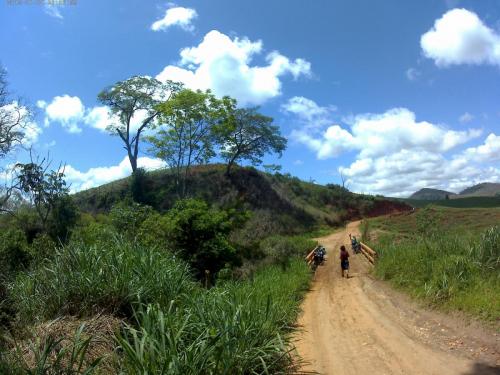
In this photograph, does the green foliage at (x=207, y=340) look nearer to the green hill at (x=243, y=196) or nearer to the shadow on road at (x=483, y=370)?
the shadow on road at (x=483, y=370)

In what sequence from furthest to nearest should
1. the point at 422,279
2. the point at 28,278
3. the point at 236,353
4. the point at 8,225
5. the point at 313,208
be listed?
the point at 313,208 → the point at 8,225 → the point at 422,279 → the point at 28,278 → the point at 236,353

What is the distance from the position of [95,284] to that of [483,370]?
6292mm

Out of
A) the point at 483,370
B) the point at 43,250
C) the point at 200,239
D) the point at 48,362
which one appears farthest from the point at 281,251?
the point at 48,362

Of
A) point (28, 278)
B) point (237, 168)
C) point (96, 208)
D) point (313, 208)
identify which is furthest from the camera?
point (313, 208)

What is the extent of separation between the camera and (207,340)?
6117 mm

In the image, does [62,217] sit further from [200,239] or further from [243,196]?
[243,196]

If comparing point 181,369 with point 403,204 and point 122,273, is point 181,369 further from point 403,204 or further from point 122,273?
point 403,204

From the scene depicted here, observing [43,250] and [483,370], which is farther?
[43,250]

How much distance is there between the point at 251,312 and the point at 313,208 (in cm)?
5162

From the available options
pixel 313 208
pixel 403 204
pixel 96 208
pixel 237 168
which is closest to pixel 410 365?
pixel 96 208

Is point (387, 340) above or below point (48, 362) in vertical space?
below

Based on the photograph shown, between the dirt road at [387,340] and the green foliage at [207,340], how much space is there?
1016 mm

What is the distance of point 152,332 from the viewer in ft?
19.1

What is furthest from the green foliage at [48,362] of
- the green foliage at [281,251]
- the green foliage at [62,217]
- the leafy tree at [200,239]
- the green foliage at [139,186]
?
the green foliage at [139,186]
